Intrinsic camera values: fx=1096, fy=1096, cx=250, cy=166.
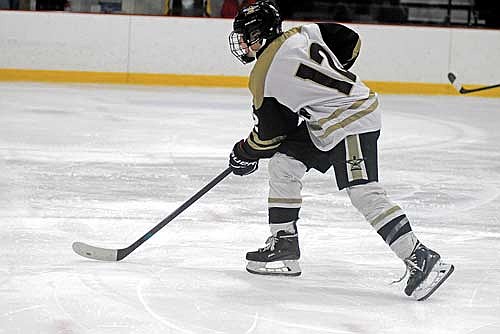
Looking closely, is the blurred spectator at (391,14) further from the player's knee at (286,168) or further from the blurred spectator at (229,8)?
the player's knee at (286,168)

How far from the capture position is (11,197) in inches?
164

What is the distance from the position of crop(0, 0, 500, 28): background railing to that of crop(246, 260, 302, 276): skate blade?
6.49 metres

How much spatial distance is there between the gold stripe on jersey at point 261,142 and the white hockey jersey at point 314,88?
97mm

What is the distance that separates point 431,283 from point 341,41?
2.31ft

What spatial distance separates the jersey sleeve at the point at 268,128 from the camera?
2.87 m

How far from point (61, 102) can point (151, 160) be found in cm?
251

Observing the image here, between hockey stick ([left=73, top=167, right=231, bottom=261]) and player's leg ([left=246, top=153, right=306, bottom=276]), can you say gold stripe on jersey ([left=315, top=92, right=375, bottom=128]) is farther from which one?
hockey stick ([left=73, top=167, right=231, bottom=261])

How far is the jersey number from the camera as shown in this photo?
2.81 meters

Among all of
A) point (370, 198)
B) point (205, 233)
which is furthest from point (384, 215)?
point (205, 233)

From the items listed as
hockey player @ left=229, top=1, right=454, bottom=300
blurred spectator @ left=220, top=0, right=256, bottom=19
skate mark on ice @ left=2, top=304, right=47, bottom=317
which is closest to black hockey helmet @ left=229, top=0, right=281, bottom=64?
hockey player @ left=229, top=1, right=454, bottom=300

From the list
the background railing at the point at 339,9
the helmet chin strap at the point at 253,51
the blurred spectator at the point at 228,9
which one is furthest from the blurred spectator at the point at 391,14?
the helmet chin strap at the point at 253,51

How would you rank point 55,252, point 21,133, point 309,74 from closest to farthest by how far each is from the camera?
point 309,74, point 55,252, point 21,133

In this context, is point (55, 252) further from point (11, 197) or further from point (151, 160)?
point (151, 160)

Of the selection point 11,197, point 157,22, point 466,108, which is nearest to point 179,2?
point 157,22
